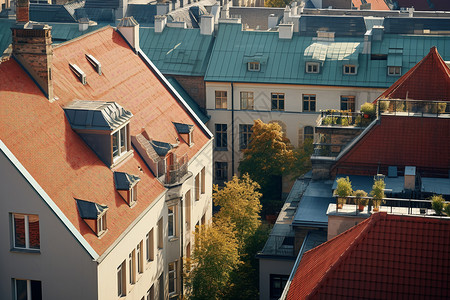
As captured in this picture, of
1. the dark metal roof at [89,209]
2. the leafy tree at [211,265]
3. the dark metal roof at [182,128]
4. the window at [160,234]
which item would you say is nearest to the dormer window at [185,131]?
the dark metal roof at [182,128]

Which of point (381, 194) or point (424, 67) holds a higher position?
point (424, 67)

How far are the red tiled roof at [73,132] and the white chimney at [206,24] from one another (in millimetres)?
32128

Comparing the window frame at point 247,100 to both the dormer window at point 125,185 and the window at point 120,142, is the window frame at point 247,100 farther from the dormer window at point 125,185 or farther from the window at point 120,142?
the dormer window at point 125,185

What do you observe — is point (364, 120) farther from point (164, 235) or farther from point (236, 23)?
point (236, 23)

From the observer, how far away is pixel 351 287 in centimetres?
3484

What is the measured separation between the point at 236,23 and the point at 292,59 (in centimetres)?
710

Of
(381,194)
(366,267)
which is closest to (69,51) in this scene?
(381,194)

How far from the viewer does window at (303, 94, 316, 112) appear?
270 feet

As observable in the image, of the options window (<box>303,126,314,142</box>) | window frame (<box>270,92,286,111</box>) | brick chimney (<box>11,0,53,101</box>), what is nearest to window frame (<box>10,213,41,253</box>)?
brick chimney (<box>11,0,53,101</box>)

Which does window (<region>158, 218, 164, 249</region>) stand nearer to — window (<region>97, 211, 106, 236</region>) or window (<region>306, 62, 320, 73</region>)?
window (<region>97, 211, 106, 236</region>)

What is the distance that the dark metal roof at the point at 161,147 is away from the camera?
50062mm

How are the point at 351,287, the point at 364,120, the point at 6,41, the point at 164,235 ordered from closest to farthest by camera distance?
the point at 351,287 < the point at 164,235 < the point at 364,120 < the point at 6,41

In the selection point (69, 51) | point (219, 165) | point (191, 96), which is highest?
point (69, 51)

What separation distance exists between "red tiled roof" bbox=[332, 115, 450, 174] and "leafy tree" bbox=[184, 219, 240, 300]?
10.7m
